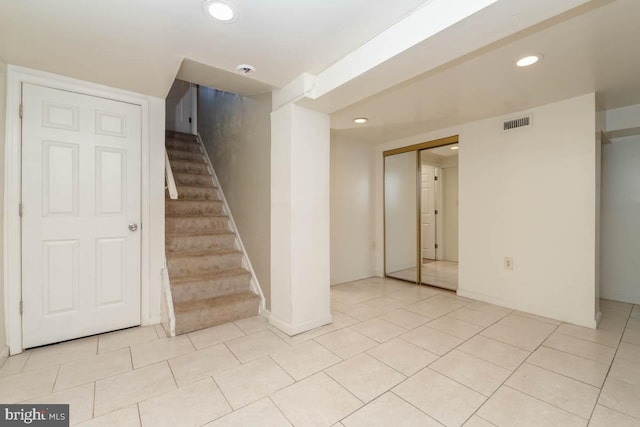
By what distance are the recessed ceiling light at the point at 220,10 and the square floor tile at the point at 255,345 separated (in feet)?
7.14

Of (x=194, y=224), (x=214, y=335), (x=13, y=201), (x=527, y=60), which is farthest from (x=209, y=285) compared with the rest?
(x=527, y=60)

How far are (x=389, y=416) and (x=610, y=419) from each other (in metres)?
1.14

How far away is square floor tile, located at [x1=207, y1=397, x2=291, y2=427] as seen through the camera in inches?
56.2

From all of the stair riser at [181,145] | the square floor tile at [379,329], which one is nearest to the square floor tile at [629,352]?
the square floor tile at [379,329]

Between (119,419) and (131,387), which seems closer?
(119,419)

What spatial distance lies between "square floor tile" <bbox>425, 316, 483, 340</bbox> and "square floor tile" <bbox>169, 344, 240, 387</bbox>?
1.80m

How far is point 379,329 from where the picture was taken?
102 inches

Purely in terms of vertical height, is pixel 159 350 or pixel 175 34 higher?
pixel 175 34

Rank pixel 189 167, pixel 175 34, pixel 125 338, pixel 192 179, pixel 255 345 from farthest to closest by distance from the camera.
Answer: pixel 189 167 → pixel 192 179 → pixel 125 338 → pixel 255 345 → pixel 175 34

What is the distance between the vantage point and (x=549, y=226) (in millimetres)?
2863

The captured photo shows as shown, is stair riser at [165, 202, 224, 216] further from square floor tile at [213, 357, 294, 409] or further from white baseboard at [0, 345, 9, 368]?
square floor tile at [213, 357, 294, 409]

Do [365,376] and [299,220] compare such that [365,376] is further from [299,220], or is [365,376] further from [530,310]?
[530,310]

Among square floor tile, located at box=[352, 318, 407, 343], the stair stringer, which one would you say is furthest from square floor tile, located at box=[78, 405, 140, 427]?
square floor tile, located at box=[352, 318, 407, 343]

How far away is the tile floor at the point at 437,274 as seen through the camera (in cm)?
410
